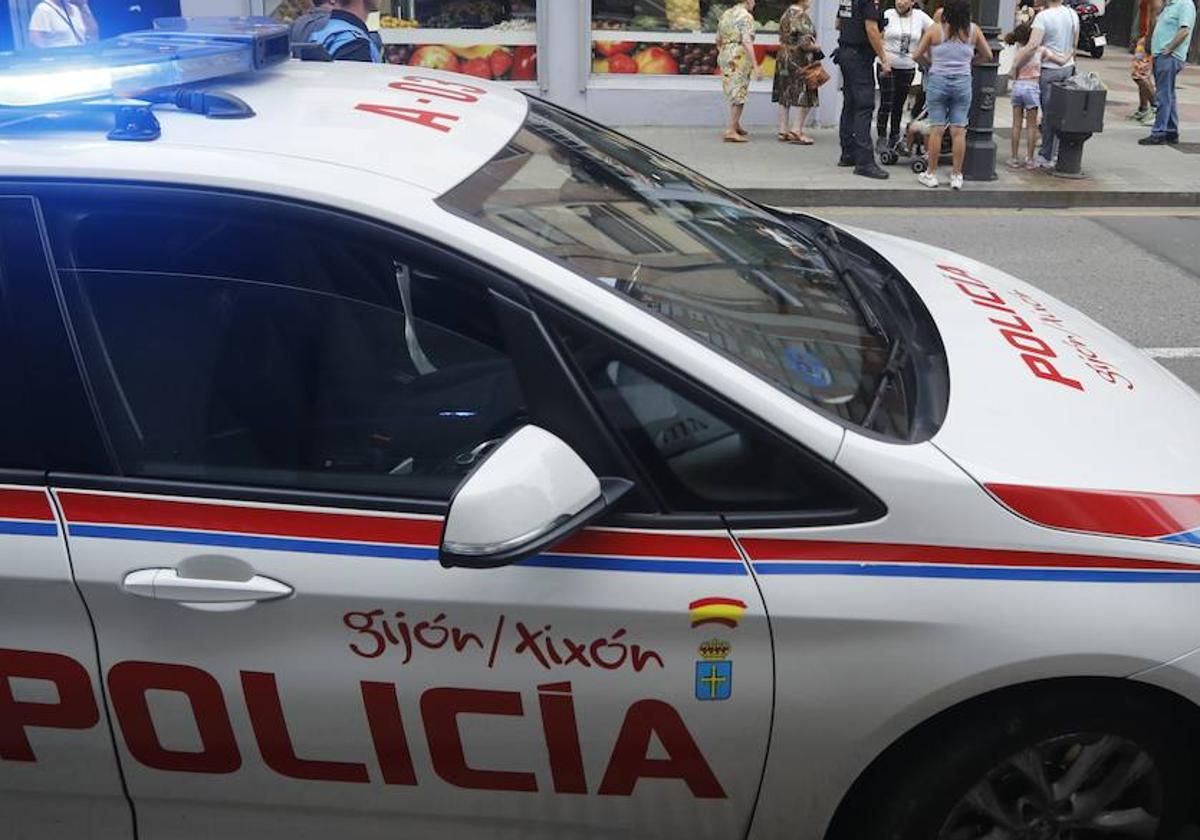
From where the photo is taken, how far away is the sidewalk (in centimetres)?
1122

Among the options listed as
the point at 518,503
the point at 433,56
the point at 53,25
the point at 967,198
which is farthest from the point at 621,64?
the point at 518,503

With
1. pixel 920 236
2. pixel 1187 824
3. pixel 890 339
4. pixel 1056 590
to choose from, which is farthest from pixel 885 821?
pixel 920 236

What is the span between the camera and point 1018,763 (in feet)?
7.82

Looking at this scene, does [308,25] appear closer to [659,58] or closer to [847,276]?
[847,276]

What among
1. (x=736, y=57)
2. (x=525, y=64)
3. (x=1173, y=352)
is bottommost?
(x=1173, y=352)

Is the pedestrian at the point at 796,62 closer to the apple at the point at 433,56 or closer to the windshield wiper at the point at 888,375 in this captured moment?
the apple at the point at 433,56

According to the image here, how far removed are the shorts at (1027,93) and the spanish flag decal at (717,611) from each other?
10987 mm

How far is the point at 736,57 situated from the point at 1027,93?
3027 millimetres

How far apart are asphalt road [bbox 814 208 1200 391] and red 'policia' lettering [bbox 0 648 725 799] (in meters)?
4.83

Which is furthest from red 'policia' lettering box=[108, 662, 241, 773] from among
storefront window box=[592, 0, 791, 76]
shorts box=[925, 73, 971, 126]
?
storefront window box=[592, 0, 791, 76]

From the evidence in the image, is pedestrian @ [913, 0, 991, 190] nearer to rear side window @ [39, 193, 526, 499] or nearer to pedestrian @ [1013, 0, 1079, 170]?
pedestrian @ [1013, 0, 1079, 170]

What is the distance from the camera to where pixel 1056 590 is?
2273 millimetres

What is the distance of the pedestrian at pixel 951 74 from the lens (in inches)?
424

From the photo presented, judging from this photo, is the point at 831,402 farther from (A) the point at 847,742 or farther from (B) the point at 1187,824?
(B) the point at 1187,824
